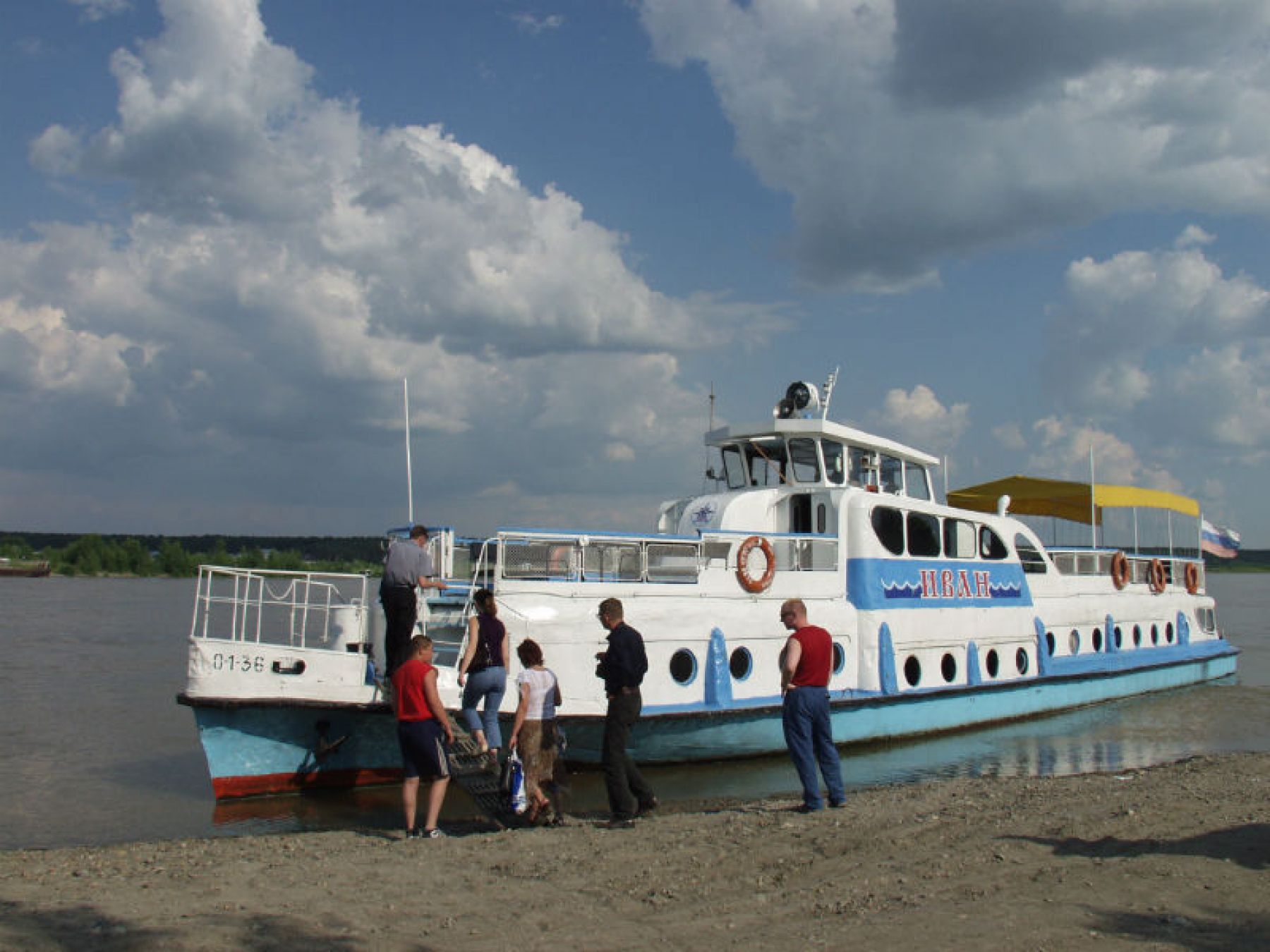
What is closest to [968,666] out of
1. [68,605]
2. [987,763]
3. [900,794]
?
[987,763]

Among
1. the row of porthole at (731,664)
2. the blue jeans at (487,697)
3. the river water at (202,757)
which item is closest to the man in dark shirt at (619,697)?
the blue jeans at (487,697)

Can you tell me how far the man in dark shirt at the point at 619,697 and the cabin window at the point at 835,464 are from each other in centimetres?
837

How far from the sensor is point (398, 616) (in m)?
10.4

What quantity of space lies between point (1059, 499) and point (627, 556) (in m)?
15.9

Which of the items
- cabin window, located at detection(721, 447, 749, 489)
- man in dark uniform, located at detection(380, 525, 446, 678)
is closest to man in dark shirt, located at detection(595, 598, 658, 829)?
man in dark uniform, located at detection(380, 525, 446, 678)

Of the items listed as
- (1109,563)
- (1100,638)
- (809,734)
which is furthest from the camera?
(1109,563)

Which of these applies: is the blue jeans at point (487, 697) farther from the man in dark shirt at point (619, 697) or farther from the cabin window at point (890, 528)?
the cabin window at point (890, 528)

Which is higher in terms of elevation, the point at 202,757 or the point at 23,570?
the point at 23,570

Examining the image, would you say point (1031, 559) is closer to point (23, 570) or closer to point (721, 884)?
point (721, 884)

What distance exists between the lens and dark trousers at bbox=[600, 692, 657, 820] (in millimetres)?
8523

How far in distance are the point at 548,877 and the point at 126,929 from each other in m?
2.51

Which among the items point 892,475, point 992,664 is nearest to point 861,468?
point 892,475

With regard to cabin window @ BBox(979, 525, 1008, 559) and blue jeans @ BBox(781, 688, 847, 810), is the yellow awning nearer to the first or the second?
cabin window @ BBox(979, 525, 1008, 559)

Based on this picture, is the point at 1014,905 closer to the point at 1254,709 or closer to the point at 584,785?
the point at 584,785
